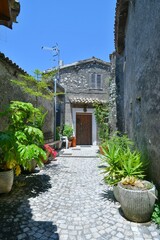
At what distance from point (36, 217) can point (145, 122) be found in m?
2.98

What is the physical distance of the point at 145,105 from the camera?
4.02 metres

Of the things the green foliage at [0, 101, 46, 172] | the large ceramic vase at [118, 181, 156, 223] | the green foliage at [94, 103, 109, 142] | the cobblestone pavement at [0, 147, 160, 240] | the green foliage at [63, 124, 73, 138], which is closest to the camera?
the cobblestone pavement at [0, 147, 160, 240]

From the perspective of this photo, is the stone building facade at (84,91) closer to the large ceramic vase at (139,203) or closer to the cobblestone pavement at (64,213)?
the cobblestone pavement at (64,213)

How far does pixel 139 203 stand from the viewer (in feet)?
9.43

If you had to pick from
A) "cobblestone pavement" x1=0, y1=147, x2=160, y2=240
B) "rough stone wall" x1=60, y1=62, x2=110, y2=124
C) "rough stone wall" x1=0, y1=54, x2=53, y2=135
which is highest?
"rough stone wall" x1=60, y1=62, x2=110, y2=124

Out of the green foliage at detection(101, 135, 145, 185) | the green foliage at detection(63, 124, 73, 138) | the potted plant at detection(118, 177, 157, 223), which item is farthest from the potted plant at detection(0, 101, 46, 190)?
the green foliage at detection(63, 124, 73, 138)

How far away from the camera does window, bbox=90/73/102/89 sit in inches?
569

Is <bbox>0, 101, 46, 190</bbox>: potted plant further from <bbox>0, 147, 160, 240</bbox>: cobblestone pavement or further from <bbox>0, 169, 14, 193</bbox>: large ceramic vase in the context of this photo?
<bbox>0, 147, 160, 240</bbox>: cobblestone pavement

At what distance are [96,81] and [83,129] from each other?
162 inches

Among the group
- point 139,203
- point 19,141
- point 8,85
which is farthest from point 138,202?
point 8,85

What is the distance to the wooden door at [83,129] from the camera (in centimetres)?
1370

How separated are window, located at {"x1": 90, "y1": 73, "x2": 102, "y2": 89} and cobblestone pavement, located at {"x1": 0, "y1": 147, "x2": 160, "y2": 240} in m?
10.2

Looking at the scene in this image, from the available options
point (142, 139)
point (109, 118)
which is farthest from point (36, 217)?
point (109, 118)

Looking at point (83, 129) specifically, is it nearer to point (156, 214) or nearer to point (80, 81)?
point (80, 81)
